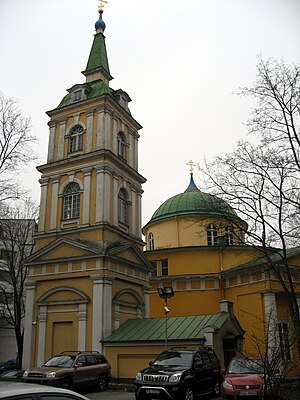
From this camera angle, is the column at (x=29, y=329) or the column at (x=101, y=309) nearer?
the column at (x=101, y=309)

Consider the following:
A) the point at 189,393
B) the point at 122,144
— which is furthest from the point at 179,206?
the point at 189,393

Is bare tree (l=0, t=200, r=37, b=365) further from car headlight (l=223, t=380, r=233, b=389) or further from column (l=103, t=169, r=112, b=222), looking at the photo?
car headlight (l=223, t=380, r=233, b=389)

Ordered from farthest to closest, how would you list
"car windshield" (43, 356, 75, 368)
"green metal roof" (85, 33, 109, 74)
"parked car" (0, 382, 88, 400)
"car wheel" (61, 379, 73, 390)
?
"green metal roof" (85, 33, 109, 74)
"car windshield" (43, 356, 75, 368)
"car wheel" (61, 379, 73, 390)
"parked car" (0, 382, 88, 400)

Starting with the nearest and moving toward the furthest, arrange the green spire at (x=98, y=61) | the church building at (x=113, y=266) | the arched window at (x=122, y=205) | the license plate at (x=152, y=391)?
1. the license plate at (x=152, y=391)
2. the church building at (x=113, y=266)
3. the arched window at (x=122, y=205)
4. the green spire at (x=98, y=61)

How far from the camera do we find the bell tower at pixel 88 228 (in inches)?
999

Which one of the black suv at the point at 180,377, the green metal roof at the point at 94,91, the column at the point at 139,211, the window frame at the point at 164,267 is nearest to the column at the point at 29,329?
the column at the point at 139,211

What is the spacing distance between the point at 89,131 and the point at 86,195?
4501 mm

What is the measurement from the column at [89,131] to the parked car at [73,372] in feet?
44.3

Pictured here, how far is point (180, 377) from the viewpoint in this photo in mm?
14977

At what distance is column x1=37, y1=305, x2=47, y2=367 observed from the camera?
2533cm

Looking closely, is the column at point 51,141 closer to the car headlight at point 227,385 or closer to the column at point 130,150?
the column at point 130,150

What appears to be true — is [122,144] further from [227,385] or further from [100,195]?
[227,385]

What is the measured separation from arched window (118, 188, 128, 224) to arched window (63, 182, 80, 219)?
2.77 metres

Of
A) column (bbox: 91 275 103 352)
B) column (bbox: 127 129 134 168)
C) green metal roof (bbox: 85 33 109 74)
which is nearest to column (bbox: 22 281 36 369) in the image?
column (bbox: 91 275 103 352)
